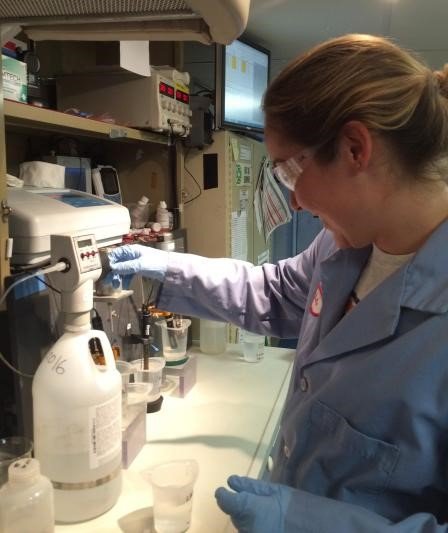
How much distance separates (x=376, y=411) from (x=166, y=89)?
1321 millimetres

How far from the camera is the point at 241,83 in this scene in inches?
94.8

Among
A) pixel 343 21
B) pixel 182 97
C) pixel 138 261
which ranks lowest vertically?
pixel 138 261

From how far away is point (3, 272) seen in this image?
2.98 feet

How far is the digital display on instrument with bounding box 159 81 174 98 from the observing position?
165 centimetres

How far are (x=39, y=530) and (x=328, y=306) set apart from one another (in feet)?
2.25

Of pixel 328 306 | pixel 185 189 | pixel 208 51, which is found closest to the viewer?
pixel 328 306

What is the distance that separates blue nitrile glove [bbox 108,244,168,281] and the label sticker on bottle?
417mm

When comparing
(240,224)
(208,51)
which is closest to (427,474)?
(240,224)

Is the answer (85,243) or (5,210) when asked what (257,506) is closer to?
(85,243)

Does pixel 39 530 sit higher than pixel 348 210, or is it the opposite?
pixel 348 210

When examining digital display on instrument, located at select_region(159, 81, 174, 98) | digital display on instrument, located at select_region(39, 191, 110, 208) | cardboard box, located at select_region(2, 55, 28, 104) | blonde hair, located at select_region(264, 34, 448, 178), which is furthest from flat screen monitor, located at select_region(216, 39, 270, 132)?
blonde hair, located at select_region(264, 34, 448, 178)

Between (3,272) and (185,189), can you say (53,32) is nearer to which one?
(3,272)

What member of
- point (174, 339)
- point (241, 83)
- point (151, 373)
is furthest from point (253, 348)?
point (241, 83)

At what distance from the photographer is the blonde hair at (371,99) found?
2.55 feet
